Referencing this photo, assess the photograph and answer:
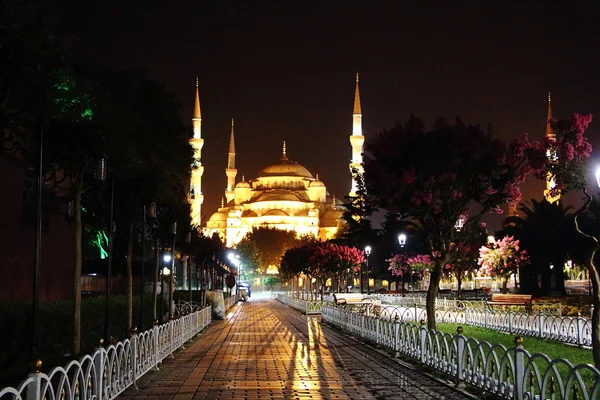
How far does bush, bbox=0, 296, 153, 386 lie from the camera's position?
10.3m

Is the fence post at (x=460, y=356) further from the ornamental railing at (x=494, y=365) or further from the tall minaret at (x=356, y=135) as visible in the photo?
the tall minaret at (x=356, y=135)

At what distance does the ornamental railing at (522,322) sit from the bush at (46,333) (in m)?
6.88

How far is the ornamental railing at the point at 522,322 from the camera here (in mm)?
19812

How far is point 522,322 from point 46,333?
14301 mm

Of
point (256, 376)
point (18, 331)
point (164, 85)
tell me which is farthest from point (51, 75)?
point (164, 85)

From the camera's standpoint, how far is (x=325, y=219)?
534 ft

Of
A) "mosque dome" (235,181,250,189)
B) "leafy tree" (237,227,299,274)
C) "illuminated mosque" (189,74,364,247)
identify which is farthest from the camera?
"mosque dome" (235,181,250,189)

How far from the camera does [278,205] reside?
161m

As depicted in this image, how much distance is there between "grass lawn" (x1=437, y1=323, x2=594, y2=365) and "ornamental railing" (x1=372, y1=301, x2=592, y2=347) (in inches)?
11.4

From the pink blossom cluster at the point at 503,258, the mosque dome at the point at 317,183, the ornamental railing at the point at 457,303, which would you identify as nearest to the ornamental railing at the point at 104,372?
the ornamental railing at the point at 457,303

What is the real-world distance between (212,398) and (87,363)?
97.0 inches

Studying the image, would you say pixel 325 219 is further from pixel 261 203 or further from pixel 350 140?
pixel 350 140

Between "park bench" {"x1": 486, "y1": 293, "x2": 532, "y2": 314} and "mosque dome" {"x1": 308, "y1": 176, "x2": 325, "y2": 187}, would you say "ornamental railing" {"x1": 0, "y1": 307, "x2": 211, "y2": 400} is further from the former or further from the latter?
"mosque dome" {"x1": 308, "y1": 176, "x2": 325, "y2": 187}

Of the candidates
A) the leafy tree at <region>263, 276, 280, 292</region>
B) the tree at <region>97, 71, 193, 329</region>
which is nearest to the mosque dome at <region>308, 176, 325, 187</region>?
the leafy tree at <region>263, 276, 280, 292</region>
